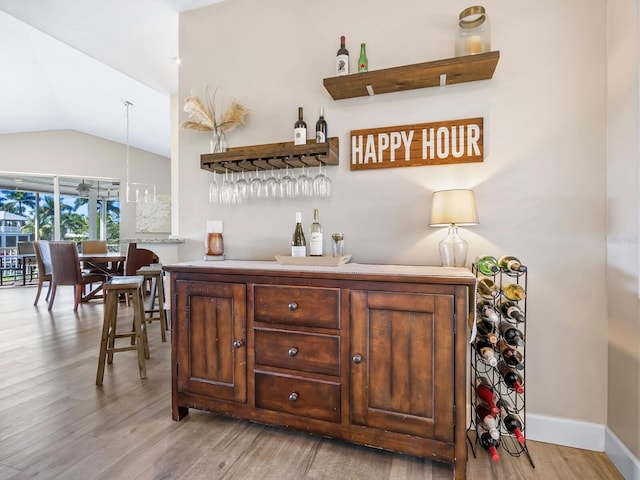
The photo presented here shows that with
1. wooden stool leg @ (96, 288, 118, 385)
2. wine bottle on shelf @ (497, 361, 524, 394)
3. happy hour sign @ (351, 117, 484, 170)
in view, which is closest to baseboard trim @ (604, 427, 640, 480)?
wine bottle on shelf @ (497, 361, 524, 394)

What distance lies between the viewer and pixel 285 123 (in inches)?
94.0

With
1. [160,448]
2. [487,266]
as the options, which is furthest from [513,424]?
[160,448]

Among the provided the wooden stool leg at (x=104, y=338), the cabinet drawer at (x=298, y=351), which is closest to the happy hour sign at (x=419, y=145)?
the cabinet drawer at (x=298, y=351)

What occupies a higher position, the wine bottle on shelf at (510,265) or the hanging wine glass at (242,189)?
the hanging wine glass at (242,189)

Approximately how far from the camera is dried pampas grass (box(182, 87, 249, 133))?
7.84 feet

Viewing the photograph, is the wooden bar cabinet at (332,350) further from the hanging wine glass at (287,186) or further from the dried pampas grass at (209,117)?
the dried pampas grass at (209,117)

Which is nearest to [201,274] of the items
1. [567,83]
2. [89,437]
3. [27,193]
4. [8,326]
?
[89,437]

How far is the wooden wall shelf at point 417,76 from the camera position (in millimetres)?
1790

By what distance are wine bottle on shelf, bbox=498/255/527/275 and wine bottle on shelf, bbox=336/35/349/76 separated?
1458 millimetres

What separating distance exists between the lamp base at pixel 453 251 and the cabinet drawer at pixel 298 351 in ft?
2.61

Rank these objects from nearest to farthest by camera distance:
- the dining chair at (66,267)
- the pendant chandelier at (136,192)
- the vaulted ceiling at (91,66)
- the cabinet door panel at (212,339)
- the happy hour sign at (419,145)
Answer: the cabinet door panel at (212,339)
the happy hour sign at (419,145)
the vaulted ceiling at (91,66)
the dining chair at (66,267)
the pendant chandelier at (136,192)

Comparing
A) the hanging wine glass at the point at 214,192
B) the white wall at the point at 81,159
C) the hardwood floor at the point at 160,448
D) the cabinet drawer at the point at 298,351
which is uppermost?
the white wall at the point at 81,159

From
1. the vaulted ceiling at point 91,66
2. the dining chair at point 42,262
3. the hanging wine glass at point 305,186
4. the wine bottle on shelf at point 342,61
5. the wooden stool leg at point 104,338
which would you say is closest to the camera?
the wine bottle on shelf at point 342,61

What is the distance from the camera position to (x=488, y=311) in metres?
1.65
